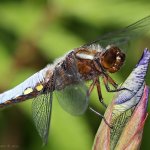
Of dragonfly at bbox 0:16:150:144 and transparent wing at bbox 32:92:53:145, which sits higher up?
dragonfly at bbox 0:16:150:144

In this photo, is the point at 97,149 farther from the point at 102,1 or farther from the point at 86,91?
the point at 102,1

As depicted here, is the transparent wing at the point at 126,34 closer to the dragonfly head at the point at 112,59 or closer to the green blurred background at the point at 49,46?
the dragonfly head at the point at 112,59

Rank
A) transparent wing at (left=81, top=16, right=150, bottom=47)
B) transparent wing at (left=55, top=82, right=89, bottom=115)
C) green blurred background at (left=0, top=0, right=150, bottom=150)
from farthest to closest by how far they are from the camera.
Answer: green blurred background at (left=0, top=0, right=150, bottom=150)
transparent wing at (left=81, top=16, right=150, bottom=47)
transparent wing at (left=55, top=82, right=89, bottom=115)

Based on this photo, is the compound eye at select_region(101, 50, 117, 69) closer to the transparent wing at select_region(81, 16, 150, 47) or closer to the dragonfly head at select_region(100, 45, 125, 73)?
the dragonfly head at select_region(100, 45, 125, 73)

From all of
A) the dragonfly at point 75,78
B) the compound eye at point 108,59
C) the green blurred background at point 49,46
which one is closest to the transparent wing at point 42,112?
the dragonfly at point 75,78

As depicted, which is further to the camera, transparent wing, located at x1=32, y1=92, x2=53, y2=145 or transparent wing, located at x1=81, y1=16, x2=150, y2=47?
transparent wing, located at x1=81, y1=16, x2=150, y2=47

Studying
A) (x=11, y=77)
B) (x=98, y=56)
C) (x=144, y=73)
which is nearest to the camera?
(x=144, y=73)

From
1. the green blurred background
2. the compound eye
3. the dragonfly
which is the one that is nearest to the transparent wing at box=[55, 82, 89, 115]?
the dragonfly

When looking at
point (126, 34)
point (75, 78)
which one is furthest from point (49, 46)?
point (75, 78)

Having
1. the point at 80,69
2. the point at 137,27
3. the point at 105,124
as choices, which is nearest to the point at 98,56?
the point at 80,69

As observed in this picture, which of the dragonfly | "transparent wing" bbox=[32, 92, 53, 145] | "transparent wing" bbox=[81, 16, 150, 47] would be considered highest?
"transparent wing" bbox=[81, 16, 150, 47]
